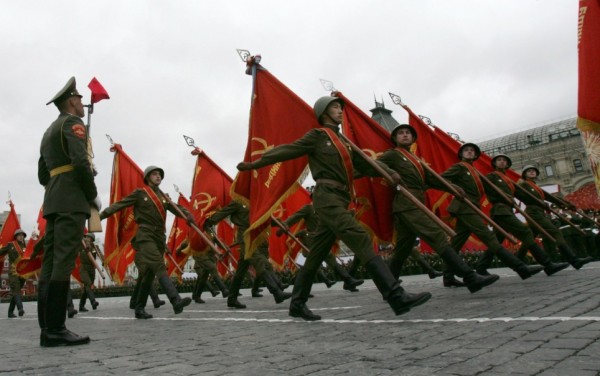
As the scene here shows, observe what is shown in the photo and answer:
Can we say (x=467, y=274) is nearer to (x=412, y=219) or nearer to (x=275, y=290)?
(x=412, y=219)

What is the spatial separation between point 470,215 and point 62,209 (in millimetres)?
5344

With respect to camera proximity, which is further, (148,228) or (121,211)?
(121,211)

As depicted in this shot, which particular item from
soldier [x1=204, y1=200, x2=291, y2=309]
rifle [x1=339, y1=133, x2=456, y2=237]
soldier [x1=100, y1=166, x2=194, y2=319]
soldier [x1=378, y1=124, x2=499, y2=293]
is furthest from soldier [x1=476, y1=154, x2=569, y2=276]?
soldier [x1=100, y1=166, x2=194, y2=319]

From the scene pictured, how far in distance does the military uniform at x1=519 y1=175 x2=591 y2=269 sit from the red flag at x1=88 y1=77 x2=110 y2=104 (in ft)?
25.1

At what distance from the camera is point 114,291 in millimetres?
29406

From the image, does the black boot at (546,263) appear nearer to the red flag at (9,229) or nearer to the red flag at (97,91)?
the red flag at (97,91)

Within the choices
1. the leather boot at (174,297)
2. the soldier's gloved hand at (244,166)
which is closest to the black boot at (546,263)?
the soldier's gloved hand at (244,166)

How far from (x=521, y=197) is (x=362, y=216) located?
367cm

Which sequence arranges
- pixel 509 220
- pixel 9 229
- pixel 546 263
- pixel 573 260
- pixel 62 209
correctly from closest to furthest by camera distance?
pixel 62 209, pixel 546 263, pixel 509 220, pixel 573 260, pixel 9 229

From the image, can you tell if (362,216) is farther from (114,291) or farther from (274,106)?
(114,291)

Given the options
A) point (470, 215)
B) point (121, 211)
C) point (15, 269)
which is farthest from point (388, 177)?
point (15, 269)

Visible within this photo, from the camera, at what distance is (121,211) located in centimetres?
987

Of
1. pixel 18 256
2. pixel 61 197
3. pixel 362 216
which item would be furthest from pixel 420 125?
pixel 18 256

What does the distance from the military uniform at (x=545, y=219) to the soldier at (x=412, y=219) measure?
3.35 m
